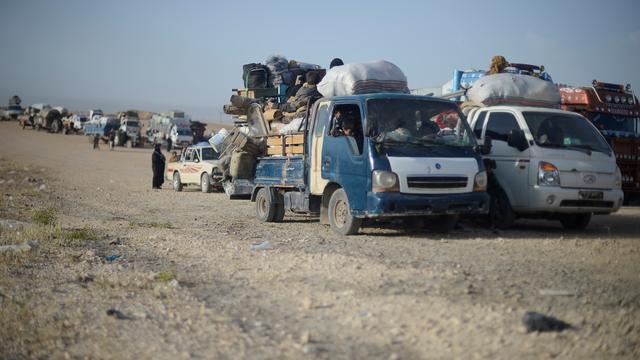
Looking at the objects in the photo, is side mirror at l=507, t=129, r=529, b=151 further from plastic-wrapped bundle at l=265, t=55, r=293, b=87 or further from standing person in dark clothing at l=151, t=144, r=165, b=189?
standing person in dark clothing at l=151, t=144, r=165, b=189

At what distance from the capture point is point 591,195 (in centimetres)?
880

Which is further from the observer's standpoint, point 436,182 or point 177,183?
point 177,183

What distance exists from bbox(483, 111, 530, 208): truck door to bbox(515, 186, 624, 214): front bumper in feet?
0.54

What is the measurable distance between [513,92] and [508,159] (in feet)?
5.82

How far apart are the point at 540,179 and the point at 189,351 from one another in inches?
244

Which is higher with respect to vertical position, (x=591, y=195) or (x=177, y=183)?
(x=591, y=195)

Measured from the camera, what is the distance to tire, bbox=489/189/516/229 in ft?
30.5

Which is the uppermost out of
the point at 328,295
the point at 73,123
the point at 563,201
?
the point at 73,123

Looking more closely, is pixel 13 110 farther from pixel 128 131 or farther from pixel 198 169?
pixel 198 169

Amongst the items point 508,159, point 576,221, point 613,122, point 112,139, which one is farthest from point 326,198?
point 112,139

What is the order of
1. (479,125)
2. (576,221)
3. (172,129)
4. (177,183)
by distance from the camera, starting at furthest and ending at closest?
1. (172,129)
2. (177,183)
3. (479,125)
4. (576,221)

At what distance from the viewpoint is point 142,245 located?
868 centimetres

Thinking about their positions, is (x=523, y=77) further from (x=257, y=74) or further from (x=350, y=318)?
(x=350, y=318)

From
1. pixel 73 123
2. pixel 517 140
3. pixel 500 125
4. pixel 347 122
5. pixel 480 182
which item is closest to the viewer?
pixel 480 182
